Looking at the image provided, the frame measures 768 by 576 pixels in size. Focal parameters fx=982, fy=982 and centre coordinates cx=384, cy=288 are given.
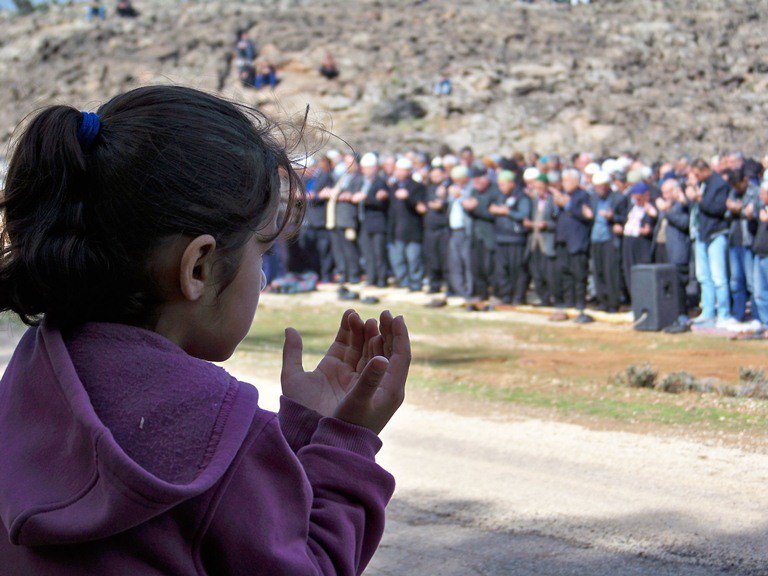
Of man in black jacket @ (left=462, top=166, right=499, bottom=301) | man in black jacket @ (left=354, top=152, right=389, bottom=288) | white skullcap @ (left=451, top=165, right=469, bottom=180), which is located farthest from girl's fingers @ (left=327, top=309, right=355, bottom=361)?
man in black jacket @ (left=354, top=152, right=389, bottom=288)

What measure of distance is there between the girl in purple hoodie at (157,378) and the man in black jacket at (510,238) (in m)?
11.1

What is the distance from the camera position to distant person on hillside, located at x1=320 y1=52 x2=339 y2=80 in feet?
100

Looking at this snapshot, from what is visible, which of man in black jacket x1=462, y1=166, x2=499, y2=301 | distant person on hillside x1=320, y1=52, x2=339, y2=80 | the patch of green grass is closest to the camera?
the patch of green grass

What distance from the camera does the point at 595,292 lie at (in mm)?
12414

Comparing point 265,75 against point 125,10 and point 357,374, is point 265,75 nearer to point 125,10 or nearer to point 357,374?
point 125,10

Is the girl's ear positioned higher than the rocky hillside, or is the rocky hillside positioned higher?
the rocky hillside

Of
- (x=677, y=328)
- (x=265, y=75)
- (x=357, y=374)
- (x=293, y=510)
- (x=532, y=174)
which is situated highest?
(x=265, y=75)

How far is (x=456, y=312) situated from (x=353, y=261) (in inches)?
142

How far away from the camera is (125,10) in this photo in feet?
123

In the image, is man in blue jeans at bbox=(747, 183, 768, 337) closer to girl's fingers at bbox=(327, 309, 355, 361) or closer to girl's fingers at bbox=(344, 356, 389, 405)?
girl's fingers at bbox=(327, 309, 355, 361)

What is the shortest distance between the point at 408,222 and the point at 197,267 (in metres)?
13.0

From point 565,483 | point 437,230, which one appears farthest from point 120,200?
point 437,230

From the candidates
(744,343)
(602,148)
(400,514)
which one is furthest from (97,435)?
(602,148)

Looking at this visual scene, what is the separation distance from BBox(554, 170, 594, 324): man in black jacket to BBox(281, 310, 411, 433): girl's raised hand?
10115 millimetres
